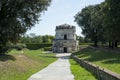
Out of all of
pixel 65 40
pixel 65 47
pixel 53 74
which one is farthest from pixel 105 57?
pixel 65 40

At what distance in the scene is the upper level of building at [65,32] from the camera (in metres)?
105

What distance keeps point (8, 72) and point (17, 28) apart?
12.3 metres

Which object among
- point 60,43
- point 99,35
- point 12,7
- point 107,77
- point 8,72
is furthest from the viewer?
point 60,43

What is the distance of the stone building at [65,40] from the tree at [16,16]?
212 feet

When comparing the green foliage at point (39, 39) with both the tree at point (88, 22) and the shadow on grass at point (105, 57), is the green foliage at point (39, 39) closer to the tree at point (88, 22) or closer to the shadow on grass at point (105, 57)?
the tree at point (88, 22)

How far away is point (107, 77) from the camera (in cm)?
1802

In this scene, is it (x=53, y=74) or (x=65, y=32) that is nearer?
(x=53, y=74)

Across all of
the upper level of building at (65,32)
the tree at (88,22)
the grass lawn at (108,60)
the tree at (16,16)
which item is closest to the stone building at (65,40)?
the upper level of building at (65,32)

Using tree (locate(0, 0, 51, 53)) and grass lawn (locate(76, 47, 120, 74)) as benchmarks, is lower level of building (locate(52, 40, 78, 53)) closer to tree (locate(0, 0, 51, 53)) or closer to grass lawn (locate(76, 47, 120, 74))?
grass lawn (locate(76, 47, 120, 74))

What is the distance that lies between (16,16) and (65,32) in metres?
70.0

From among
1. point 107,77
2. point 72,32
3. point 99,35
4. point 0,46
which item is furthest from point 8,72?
point 72,32

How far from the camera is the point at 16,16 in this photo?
35.7m

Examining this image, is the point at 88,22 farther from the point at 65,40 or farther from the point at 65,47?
the point at 65,47

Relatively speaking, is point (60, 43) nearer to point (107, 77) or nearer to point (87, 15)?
point (87, 15)
